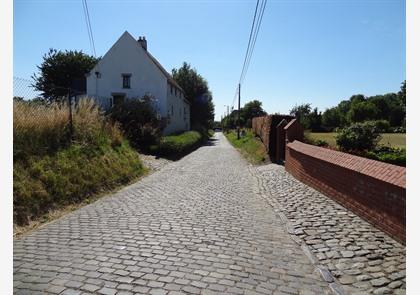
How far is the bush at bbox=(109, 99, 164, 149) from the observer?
21.3 metres

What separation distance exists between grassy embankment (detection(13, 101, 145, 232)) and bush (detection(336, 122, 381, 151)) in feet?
27.3

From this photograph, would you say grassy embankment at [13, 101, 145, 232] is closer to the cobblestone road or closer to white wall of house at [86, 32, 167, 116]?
the cobblestone road

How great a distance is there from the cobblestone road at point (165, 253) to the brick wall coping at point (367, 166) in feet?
6.47

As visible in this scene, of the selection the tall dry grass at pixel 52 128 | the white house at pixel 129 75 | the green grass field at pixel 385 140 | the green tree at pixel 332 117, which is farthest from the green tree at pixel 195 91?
the tall dry grass at pixel 52 128

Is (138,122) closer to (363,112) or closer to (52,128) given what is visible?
(52,128)

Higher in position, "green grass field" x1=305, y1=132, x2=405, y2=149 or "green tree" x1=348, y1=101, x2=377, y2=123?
"green tree" x1=348, y1=101, x2=377, y2=123

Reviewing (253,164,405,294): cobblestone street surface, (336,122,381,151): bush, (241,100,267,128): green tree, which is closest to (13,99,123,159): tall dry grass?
(253,164,405,294): cobblestone street surface

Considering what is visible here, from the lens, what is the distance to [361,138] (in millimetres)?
12211

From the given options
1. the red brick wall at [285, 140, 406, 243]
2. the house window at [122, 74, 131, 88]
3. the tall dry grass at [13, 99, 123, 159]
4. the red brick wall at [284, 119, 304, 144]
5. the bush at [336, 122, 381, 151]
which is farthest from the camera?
the house window at [122, 74, 131, 88]

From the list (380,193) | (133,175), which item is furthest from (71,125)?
(380,193)

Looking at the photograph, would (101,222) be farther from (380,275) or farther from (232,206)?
(380,275)

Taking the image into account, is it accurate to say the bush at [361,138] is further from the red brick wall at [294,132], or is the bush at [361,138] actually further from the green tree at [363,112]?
the green tree at [363,112]


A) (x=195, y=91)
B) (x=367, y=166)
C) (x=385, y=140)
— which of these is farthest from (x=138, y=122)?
(x=195, y=91)

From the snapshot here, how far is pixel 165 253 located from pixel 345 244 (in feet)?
9.58
